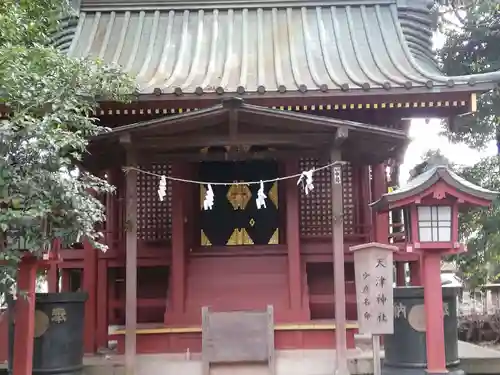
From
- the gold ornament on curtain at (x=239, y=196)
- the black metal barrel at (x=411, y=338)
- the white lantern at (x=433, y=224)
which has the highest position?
the gold ornament on curtain at (x=239, y=196)

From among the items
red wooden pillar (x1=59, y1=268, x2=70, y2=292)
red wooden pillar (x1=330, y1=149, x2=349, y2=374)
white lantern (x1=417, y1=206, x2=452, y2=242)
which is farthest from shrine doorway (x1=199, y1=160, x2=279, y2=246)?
white lantern (x1=417, y1=206, x2=452, y2=242)

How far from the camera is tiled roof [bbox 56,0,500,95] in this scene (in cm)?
961

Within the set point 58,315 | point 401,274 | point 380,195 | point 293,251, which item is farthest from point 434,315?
point 401,274

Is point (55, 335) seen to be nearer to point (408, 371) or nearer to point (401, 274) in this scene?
point (408, 371)

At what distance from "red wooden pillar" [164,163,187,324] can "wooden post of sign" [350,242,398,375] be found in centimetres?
355

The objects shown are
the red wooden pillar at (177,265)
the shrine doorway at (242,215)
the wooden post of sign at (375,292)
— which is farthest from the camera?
the shrine doorway at (242,215)

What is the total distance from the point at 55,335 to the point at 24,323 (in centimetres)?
73

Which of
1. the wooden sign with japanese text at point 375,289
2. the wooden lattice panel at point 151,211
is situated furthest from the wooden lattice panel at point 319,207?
the wooden sign with japanese text at point 375,289

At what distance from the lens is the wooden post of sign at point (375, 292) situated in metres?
6.52

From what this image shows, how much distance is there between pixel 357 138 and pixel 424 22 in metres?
4.72

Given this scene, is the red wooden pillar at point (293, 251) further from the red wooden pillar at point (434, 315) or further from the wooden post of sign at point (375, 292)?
the red wooden pillar at point (434, 315)

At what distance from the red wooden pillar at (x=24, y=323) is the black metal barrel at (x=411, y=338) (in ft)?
13.7

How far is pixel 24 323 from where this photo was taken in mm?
6898

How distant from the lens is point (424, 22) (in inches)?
459
